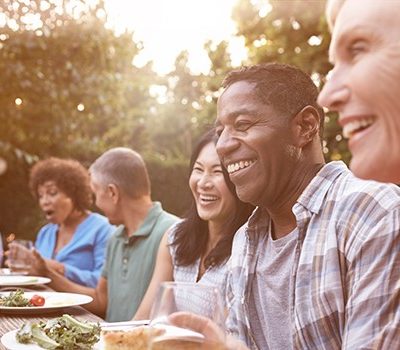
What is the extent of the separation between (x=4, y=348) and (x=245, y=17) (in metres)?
15.7

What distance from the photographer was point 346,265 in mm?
1787

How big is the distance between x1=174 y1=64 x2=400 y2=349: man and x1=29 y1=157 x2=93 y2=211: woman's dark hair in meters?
3.63

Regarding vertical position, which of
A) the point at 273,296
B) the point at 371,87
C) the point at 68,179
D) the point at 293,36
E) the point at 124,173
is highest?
the point at 293,36

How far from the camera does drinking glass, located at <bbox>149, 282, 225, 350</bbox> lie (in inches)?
44.1

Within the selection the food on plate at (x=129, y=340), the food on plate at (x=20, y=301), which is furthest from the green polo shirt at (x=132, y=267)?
the food on plate at (x=129, y=340)

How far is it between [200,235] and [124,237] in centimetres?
104

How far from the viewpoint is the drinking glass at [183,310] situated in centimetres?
112

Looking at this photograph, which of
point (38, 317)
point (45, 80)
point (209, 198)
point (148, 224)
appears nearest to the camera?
point (38, 317)

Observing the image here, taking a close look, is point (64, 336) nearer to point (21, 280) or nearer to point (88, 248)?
point (21, 280)

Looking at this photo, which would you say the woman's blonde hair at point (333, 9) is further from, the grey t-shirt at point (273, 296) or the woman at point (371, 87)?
the grey t-shirt at point (273, 296)

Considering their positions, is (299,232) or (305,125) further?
(305,125)

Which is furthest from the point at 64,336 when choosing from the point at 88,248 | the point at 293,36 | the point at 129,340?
the point at 293,36

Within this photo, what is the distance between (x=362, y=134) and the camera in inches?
41.8

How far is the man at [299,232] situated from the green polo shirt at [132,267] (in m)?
1.91
